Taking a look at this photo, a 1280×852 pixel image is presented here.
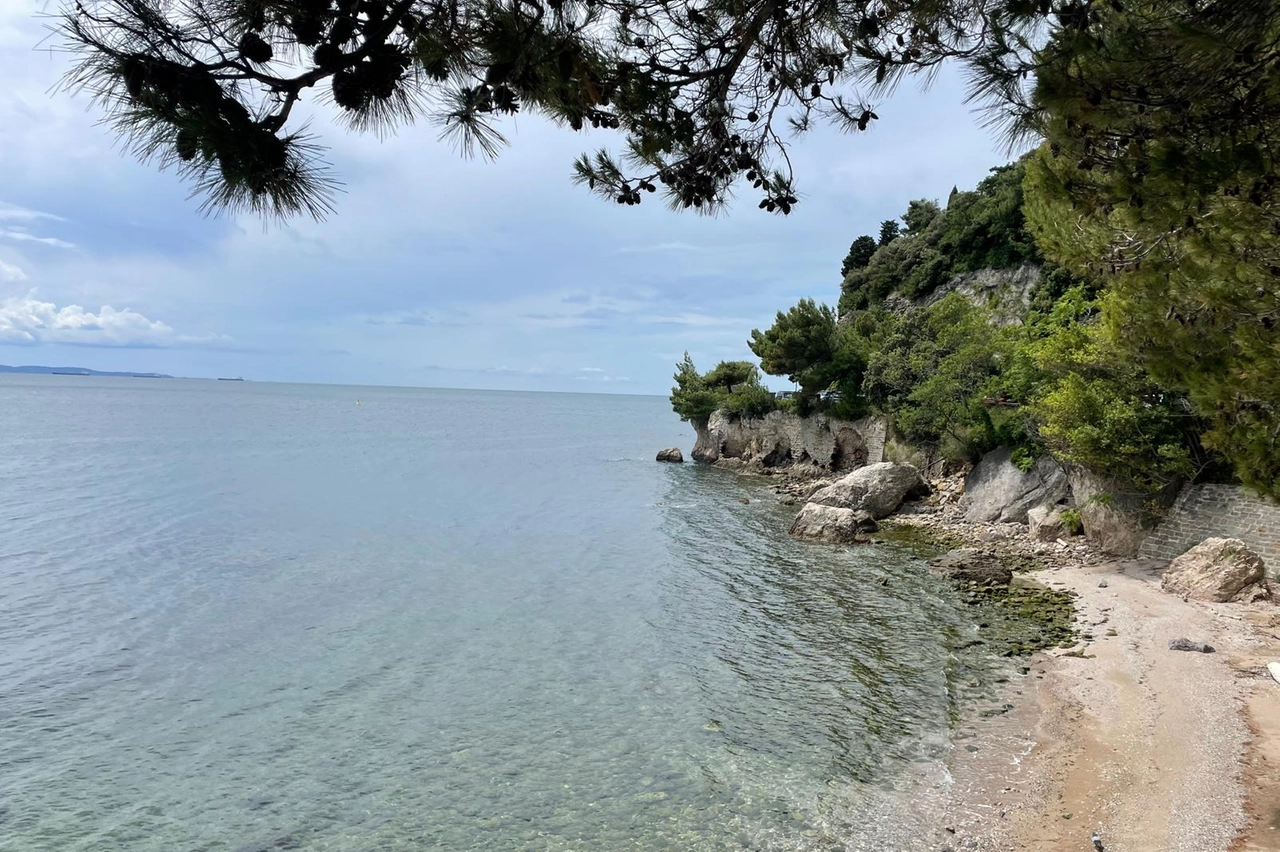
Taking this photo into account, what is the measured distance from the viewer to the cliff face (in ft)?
131

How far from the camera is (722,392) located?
54.4m

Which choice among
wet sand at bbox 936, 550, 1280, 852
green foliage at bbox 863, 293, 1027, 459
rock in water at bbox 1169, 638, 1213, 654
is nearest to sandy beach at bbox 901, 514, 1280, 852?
wet sand at bbox 936, 550, 1280, 852

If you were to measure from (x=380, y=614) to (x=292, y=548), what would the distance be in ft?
30.6

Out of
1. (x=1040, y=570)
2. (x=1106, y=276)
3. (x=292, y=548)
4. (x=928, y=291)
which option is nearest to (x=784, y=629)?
(x=1040, y=570)

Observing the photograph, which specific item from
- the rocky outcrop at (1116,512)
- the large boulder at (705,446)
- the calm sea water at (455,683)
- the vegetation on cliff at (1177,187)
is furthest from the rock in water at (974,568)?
the large boulder at (705,446)

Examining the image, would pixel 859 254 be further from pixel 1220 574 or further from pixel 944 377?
pixel 1220 574

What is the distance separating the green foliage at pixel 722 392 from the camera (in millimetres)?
50094

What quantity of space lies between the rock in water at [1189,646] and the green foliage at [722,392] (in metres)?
35.8

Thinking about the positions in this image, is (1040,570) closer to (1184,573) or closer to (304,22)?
(1184,573)

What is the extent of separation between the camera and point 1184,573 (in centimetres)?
1708

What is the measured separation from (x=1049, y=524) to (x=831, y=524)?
6.99 meters

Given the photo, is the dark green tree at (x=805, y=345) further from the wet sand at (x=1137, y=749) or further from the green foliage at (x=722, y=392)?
the wet sand at (x=1137, y=749)

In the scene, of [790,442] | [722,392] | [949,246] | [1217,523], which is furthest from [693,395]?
[1217,523]

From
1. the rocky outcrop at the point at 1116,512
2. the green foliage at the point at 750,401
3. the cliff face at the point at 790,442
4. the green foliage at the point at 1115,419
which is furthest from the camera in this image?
the green foliage at the point at 750,401
